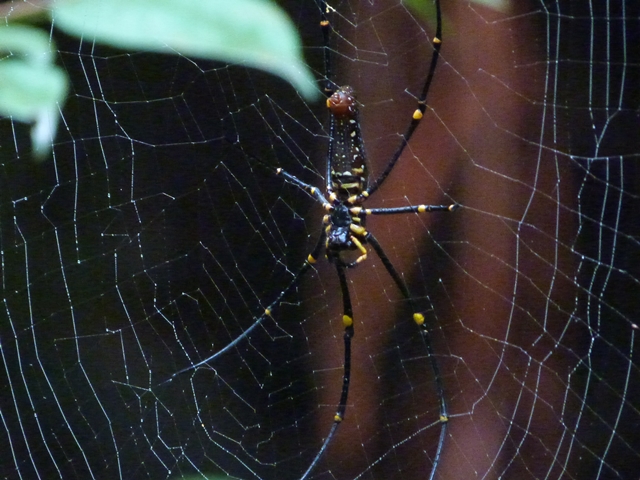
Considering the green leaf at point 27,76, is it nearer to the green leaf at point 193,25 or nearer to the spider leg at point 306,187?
the green leaf at point 193,25

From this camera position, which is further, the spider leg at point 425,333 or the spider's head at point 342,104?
the spider leg at point 425,333

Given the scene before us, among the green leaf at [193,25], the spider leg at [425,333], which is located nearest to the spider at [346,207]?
the spider leg at [425,333]

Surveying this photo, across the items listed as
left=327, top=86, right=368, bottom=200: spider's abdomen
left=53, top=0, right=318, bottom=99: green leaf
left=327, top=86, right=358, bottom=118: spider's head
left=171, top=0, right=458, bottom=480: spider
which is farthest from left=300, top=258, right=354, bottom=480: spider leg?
left=53, top=0, right=318, bottom=99: green leaf

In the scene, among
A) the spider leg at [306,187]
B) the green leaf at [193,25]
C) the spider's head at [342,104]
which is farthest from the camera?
the spider leg at [306,187]

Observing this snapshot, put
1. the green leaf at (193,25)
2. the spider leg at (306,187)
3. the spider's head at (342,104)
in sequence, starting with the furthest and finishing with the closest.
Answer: the spider leg at (306,187) < the spider's head at (342,104) < the green leaf at (193,25)

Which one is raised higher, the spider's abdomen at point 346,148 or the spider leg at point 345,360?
the spider's abdomen at point 346,148

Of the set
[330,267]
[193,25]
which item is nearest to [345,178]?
[330,267]

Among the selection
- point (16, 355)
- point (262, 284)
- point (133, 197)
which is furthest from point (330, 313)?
point (16, 355)

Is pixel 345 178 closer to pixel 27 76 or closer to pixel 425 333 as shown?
pixel 425 333
